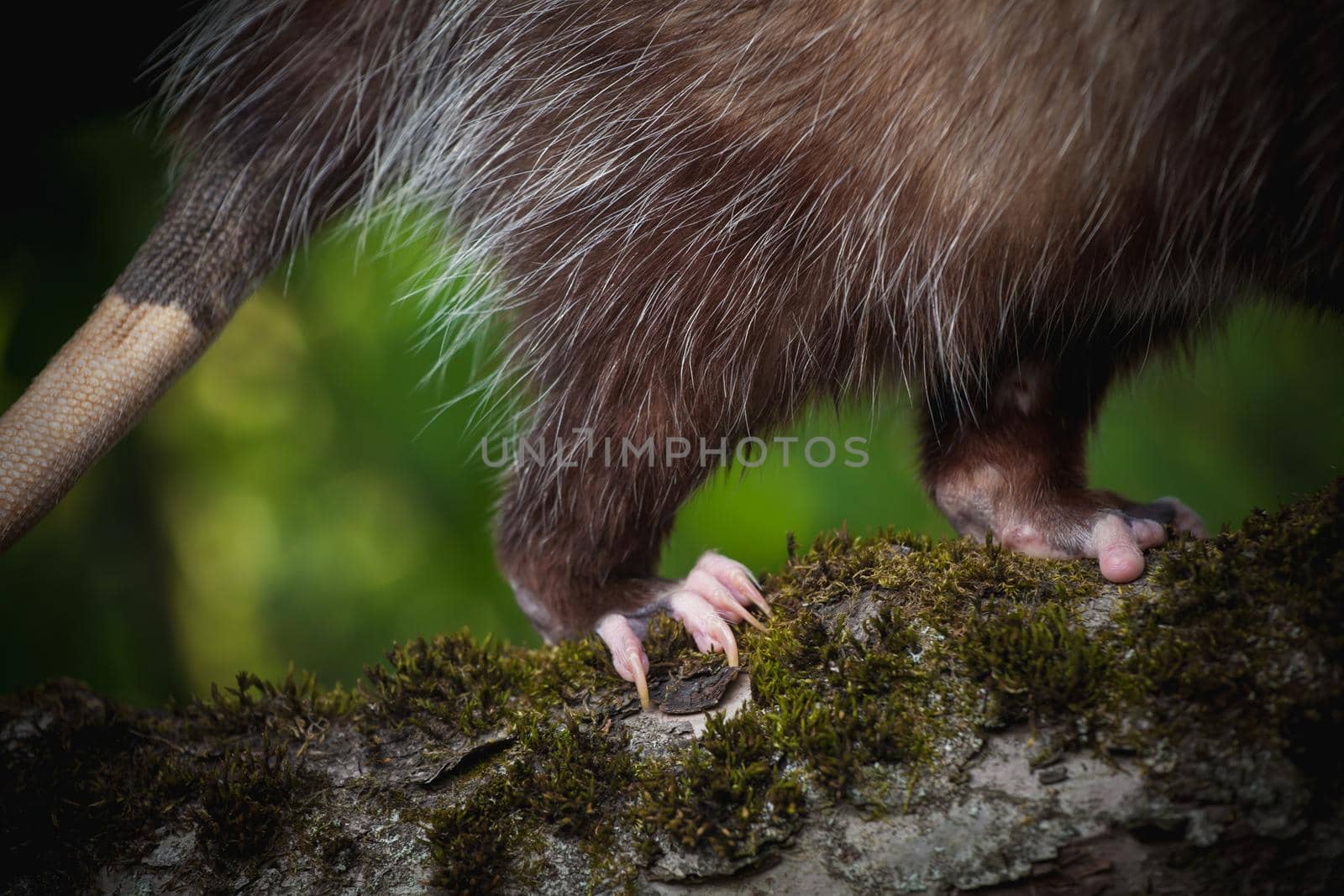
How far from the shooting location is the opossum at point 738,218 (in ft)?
4.37

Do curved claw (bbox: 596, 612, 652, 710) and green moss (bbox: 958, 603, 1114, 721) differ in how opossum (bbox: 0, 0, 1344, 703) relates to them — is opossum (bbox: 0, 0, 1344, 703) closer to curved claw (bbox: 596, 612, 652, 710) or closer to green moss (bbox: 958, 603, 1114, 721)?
curved claw (bbox: 596, 612, 652, 710)

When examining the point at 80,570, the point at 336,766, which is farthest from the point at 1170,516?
the point at 80,570

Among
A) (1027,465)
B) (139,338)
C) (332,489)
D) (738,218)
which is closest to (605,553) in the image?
(738,218)

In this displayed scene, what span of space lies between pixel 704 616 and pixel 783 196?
2.17 ft

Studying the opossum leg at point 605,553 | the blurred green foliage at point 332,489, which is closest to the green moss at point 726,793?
the opossum leg at point 605,553

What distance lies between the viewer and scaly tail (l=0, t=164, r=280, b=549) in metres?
1.62

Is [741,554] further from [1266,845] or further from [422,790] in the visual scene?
[1266,845]

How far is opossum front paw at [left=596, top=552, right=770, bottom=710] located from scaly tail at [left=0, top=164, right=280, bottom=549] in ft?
3.06

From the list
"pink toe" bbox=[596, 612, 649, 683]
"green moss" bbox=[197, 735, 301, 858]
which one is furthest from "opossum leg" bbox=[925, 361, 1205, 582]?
"green moss" bbox=[197, 735, 301, 858]

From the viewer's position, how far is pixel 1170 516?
1.78 meters

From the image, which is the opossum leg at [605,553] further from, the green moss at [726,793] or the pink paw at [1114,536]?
the pink paw at [1114,536]

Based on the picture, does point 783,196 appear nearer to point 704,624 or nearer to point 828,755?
point 704,624

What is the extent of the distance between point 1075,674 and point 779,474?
1700 mm

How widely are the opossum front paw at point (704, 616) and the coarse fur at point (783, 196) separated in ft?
0.56
